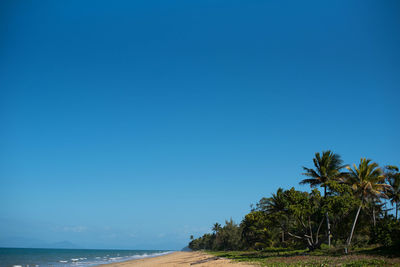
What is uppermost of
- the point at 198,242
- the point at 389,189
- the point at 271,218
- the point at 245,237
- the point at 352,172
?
the point at 352,172

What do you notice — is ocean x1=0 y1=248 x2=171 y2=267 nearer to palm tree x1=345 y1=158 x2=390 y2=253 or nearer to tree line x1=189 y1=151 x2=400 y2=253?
tree line x1=189 y1=151 x2=400 y2=253

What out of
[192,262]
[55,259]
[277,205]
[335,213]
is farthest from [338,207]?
[55,259]

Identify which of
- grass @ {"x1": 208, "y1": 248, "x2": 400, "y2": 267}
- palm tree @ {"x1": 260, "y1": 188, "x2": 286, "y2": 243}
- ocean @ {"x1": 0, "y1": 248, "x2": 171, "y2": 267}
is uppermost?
palm tree @ {"x1": 260, "y1": 188, "x2": 286, "y2": 243}

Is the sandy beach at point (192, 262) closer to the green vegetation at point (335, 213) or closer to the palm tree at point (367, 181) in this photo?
the green vegetation at point (335, 213)

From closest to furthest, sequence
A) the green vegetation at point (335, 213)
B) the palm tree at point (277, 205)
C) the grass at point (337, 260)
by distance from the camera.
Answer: the grass at point (337, 260)
the green vegetation at point (335, 213)
the palm tree at point (277, 205)

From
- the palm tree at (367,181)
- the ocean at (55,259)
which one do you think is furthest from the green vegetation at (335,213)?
the ocean at (55,259)

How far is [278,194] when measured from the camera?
33.9 meters

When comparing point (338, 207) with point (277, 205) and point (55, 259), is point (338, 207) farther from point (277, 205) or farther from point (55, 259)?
point (55, 259)

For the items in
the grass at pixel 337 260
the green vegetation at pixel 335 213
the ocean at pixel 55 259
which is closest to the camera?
the grass at pixel 337 260

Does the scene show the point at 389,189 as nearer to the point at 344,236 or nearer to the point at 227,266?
the point at 344,236

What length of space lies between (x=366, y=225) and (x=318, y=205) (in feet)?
52.0

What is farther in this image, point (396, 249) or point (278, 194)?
point (278, 194)

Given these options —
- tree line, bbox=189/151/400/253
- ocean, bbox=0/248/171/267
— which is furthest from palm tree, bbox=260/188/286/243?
ocean, bbox=0/248/171/267

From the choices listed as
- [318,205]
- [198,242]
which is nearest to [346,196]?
[318,205]
